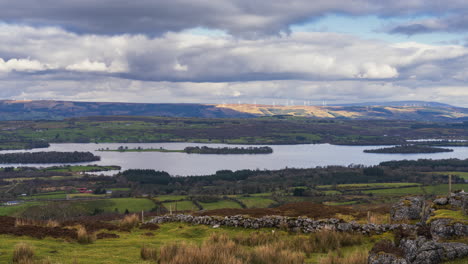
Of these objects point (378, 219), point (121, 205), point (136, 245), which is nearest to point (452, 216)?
point (378, 219)

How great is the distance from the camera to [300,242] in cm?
1839

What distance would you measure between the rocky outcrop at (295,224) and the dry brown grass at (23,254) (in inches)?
477

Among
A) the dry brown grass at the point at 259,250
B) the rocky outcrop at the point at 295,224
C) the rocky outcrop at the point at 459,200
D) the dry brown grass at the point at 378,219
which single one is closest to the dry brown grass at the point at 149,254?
the dry brown grass at the point at 259,250

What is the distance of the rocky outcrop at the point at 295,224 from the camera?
64.4 ft

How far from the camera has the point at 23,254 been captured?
1370 cm

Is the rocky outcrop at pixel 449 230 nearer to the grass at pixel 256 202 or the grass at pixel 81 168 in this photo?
the grass at pixel 256 202

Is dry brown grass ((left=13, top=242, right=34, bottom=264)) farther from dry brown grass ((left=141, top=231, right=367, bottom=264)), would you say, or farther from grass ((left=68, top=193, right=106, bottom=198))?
grass ((left=68, top=193, right=106, bottom=198))

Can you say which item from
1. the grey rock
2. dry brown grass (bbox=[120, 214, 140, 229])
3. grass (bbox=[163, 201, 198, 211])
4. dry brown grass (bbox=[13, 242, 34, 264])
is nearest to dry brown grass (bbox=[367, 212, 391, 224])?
the grey rock

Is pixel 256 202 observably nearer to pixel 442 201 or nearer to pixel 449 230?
pixel 442 201

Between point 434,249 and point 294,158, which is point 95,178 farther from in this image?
point 434,249

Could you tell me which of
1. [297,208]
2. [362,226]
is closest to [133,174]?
[297,208]

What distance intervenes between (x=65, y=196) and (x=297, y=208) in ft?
262

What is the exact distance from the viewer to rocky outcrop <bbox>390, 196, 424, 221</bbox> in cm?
2072

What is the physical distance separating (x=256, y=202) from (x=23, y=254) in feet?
229
